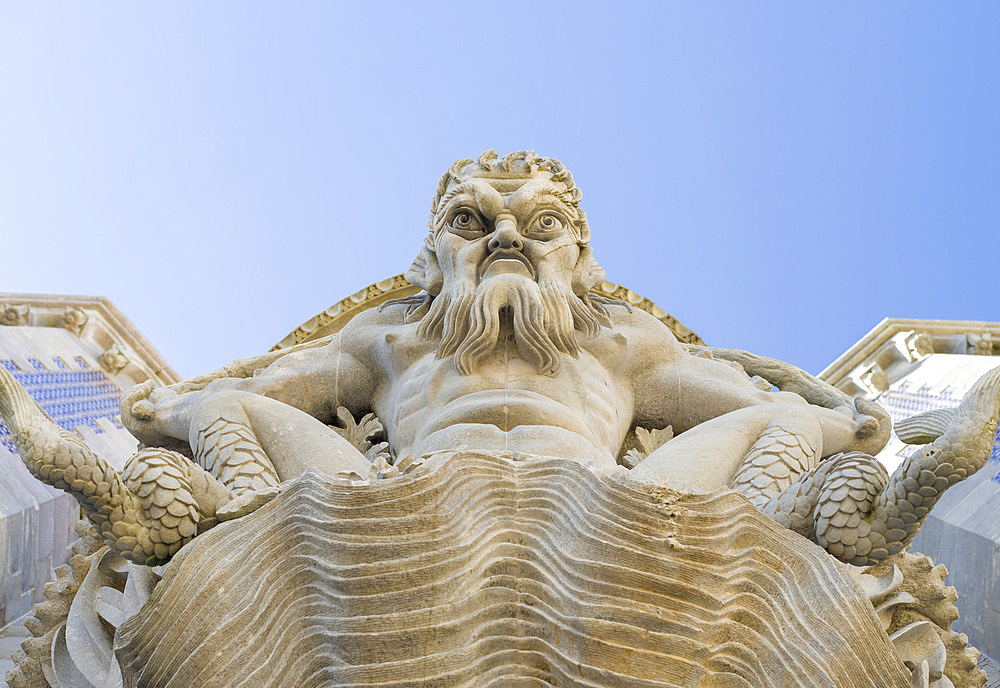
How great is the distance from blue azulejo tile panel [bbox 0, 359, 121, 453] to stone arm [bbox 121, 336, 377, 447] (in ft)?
8.70

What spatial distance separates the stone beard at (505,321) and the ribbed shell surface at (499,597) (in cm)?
178

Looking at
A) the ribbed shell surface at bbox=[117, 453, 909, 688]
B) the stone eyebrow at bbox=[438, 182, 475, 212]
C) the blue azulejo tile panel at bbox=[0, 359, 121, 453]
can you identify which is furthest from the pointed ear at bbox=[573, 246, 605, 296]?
the blue azulejo tile panel at bbox=[0, 359, 121, 453]

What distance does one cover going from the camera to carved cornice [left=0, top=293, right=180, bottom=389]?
34.8 feet

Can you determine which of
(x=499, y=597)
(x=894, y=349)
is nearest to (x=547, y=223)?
(x=499, y=597)

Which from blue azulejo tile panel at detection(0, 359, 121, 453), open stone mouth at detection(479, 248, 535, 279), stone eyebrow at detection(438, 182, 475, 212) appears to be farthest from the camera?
blue azulejo tile panel at detection(0, 359, 121, 453)

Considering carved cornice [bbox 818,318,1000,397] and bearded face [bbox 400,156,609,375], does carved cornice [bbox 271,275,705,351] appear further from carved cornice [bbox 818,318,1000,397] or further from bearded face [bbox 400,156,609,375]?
carved cornice [bbox 818,318,1000,397]

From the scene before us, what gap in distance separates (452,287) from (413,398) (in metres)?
0.71

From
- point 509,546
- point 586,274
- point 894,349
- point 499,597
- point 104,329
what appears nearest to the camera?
point 499,597

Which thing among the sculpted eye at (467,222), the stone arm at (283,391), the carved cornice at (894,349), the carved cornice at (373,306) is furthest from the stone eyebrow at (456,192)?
the carved cornice at (894,349)

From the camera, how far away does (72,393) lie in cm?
966

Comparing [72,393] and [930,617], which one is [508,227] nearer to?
[930,617]

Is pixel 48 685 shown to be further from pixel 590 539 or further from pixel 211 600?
pixel 590 539

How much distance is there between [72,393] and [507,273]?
5380mm

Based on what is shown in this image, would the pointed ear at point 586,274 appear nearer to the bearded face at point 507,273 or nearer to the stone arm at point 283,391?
the bearded face at point 507,273
